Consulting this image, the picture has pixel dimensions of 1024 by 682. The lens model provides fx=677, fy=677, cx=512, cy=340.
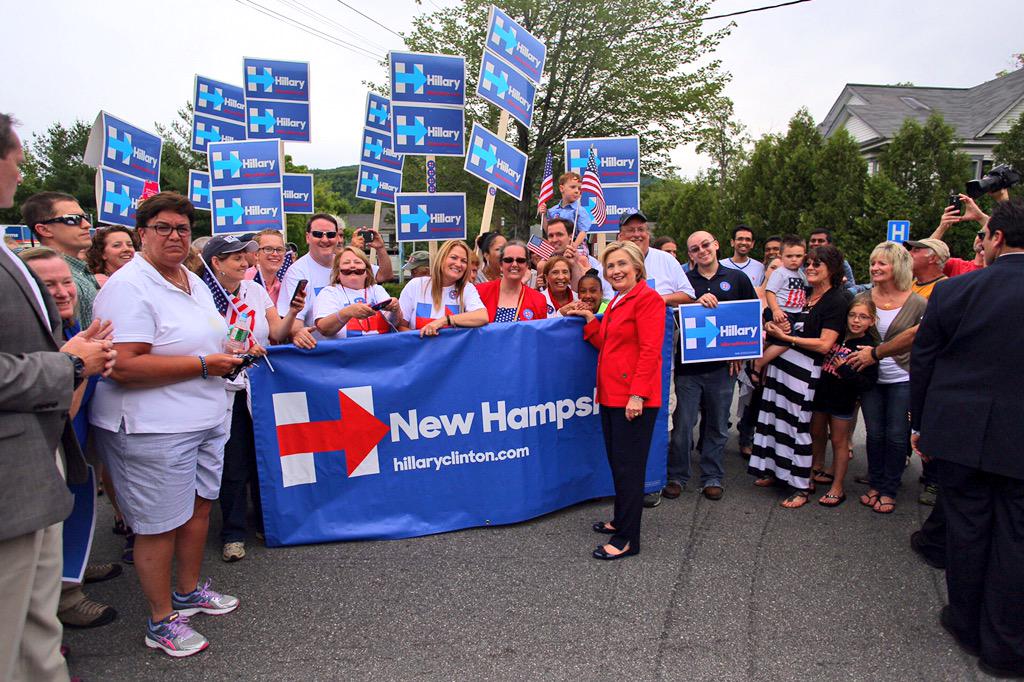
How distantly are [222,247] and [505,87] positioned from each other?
4118 mm

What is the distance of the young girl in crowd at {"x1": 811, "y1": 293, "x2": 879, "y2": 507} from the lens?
461 centimetres

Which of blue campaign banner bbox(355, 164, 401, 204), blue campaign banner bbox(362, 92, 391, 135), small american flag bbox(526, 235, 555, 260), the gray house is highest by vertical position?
the gray house

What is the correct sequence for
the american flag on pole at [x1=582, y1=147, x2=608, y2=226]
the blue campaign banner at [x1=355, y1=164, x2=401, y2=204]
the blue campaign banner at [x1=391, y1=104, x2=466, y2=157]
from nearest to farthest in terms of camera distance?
1. the american flag on pole at [x1=582, y1=147, x2=608, y2=226]
2. the blue campaign banner at [x1=391, y1=104, x2=466, y2=157]
3. the blue campaign banner at [x1=355, y1=164, x2=401, y2=204]

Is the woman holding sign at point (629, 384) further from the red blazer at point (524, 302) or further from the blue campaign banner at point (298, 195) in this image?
the blue campaign banner at point (298, 195)

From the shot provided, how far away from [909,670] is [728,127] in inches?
1803

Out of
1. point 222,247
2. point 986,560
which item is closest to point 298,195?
point 222,247

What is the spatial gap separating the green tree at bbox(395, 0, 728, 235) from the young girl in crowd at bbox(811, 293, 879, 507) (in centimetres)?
2087

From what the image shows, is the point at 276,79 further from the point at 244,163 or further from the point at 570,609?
the point at 570,609

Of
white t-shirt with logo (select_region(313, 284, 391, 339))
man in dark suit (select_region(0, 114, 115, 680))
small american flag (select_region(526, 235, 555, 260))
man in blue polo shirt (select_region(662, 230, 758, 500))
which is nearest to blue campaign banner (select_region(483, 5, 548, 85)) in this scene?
small american flag (select_region(526, 235, 555, 260))

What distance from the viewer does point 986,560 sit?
2998 millimetres

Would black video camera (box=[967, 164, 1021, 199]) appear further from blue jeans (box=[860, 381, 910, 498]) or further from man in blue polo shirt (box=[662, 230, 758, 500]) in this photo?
man in blue polo shirt (box=[662, 230, 758, 500])

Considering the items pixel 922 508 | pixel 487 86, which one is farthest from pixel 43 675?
pixel 487 86

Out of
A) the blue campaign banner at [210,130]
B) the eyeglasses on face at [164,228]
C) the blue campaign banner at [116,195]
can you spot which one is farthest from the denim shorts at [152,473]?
the blue campaign banner at [210,130]

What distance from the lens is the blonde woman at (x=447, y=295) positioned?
14.9ft
